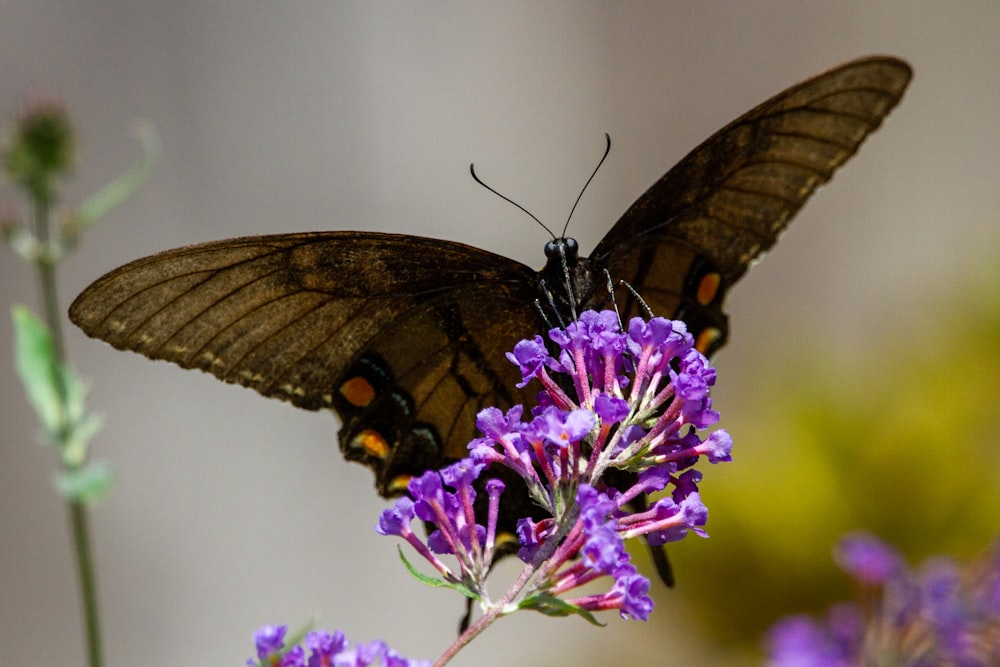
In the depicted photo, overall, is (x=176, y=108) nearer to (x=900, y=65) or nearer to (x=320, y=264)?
(x=320, y=264)

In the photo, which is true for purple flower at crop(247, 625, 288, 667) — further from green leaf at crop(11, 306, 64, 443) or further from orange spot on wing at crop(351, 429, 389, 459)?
orange spot on wing at crop(351, 429, 389, 459)

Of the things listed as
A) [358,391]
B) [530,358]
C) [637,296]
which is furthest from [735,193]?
[358,391]

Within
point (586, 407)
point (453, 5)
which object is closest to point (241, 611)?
point (453, 5)

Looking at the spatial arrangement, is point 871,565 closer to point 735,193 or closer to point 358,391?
point 735,193

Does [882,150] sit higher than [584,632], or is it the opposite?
[882,150]

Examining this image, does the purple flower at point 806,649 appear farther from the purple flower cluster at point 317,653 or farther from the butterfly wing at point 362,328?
the purple flower cluster at point 317,653
